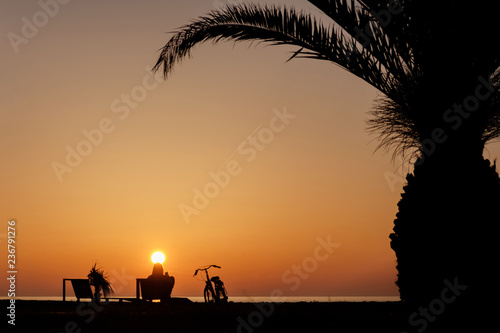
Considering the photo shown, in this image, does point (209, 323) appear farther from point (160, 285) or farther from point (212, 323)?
point (160, 285)

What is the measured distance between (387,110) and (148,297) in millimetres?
9579

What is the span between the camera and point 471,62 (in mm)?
9188

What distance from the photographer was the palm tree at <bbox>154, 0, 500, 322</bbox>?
9156 millimetres

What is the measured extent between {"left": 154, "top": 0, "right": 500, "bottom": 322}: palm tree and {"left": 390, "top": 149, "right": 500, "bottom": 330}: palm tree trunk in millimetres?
15

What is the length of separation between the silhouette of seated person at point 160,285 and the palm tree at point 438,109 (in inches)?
355

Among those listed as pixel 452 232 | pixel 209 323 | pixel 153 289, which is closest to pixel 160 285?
pixel 153 289

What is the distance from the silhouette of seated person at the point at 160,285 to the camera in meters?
17.5

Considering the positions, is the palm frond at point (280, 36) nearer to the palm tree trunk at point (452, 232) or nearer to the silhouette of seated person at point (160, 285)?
the palm tree trunk at point (452, 232)

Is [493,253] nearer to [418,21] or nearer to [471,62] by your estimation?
[471,62]

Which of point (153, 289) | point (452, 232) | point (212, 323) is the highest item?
point (153, 289)

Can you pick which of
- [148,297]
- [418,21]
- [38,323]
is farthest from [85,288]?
[418,21]

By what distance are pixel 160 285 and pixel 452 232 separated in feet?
33.9

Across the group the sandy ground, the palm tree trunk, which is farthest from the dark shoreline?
the palm tree trunk

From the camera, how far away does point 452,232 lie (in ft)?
30.4
